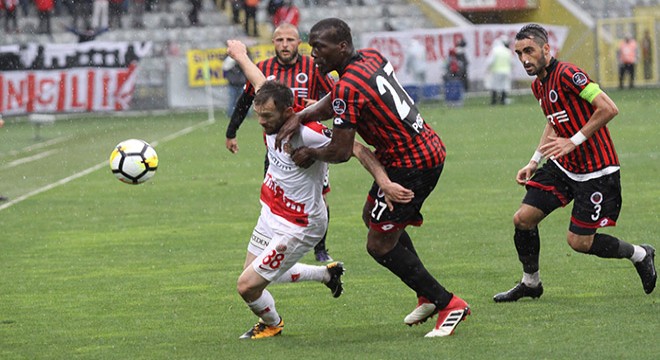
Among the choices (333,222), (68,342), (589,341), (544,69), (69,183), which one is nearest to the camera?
(589,341)

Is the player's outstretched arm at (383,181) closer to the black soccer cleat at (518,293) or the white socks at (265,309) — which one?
the white socks at (265,309)

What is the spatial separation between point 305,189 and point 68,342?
1771 mm

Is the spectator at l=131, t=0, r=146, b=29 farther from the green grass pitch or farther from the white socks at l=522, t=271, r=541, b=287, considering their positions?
the white socks at l=522, t=271, r=541, b=287

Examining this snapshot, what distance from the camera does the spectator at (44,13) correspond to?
39438 mm

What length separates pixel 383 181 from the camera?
7.14m

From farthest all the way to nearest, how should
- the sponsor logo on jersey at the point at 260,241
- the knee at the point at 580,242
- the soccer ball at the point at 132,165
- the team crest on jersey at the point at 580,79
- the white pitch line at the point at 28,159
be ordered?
the white pitch line at the point at 28,159 < the soccer ball at the point at 132,165 < the knee at the point at 580,242 < the team crest on jersey at the point at 580,79 < the sponsor logo on jersey at the point at 260,241

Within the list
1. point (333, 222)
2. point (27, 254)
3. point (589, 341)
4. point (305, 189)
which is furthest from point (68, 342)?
point (333, 222)

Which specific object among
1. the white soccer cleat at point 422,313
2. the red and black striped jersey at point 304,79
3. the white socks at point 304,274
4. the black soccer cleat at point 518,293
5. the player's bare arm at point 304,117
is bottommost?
the black soccer cleat at point 518,293

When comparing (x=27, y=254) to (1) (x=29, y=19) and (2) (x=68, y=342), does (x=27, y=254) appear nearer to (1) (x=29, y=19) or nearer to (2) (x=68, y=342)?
(2) (x=68, y=342)

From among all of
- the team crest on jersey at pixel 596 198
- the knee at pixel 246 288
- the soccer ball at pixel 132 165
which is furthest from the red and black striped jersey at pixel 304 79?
the knee at pixel 246 288

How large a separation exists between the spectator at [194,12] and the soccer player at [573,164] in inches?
1300

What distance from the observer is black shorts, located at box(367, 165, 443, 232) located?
7.29m

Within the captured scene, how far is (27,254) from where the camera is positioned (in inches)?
459

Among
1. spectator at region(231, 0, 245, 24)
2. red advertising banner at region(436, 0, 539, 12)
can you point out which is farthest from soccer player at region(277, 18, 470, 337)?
red advertising banner at region(436, 0, 539, 12)
